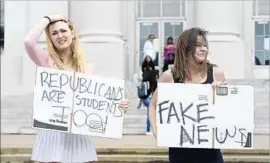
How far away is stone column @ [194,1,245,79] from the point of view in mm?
19109

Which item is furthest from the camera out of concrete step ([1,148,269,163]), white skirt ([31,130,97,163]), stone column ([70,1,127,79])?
stone column ([70,1,127,79])

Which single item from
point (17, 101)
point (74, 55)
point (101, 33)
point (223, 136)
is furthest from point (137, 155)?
point (101, 33)

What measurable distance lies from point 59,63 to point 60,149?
0.62 m

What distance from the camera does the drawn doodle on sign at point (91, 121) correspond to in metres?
4.34

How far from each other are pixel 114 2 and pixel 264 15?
5.96 metres

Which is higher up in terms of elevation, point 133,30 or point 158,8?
point 158,8

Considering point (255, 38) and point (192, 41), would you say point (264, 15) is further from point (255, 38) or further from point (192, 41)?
point (192, 41)

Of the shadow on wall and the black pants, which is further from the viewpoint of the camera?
the shadow on wall

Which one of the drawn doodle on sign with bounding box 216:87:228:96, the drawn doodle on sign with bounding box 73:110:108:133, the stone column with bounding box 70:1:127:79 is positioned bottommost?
the drawn doodle on sign with bounding box 73:110:108:133

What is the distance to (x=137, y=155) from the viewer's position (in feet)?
32.5

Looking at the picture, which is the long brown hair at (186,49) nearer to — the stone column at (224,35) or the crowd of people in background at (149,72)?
the crowd of people in background at (149,72)

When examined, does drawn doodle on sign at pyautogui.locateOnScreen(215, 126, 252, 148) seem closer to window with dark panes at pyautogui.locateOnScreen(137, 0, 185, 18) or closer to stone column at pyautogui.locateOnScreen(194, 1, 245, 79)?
stone column at pyautogui.locateOnScreen(194, 1, 245, 79)

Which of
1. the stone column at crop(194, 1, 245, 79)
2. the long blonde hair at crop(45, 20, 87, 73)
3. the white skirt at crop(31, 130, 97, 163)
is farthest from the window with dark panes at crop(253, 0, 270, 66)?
the white skirt at crop(31, 130, 97, 163)

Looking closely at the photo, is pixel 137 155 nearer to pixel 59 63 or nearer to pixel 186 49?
pixel 59 63
